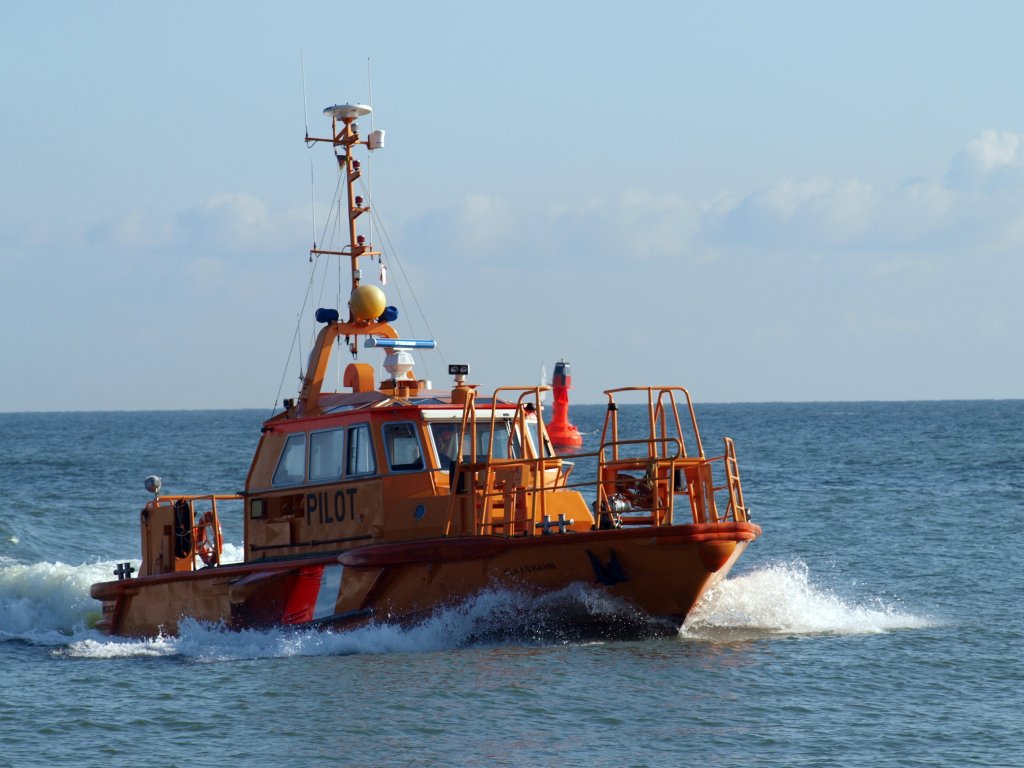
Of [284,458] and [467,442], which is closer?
[467,442]

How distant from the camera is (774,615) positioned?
49.4ft

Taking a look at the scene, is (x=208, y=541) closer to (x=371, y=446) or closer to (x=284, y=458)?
(x=284, y=458)

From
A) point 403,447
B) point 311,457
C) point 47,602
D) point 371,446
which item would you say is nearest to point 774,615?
point 403,447

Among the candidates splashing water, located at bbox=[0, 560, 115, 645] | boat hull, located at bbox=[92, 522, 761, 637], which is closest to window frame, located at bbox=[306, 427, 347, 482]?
boat hull, located at bbox=[92, 522, 761, 637]

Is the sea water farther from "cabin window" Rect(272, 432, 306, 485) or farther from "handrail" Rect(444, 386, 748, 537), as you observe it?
"cabin window" Rect(272, 432, 306, 485)

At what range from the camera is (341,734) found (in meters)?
10.7

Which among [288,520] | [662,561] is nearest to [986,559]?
[662,561]

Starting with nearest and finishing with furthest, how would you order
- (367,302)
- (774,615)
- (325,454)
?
(325,454), (774,615), (367,302)

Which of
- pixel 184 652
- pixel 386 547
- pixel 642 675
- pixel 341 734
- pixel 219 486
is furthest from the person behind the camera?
pixel 219 486

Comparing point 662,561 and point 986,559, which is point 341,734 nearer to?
point 662,561

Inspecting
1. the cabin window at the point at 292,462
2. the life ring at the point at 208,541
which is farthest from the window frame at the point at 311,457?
the life ring at the point at 208,541

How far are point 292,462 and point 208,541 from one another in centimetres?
156

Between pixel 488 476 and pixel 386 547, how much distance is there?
1142mm

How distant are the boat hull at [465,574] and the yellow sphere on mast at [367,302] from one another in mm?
Result: 2848
